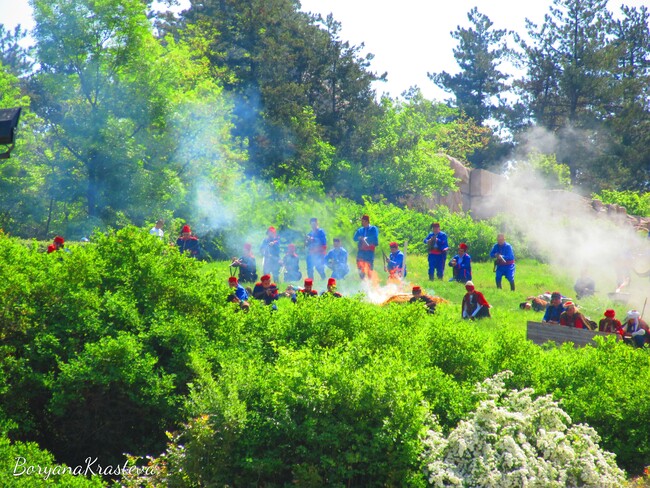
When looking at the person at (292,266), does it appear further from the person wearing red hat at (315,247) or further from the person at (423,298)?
the person at (423,298)

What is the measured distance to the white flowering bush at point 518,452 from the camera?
938cm

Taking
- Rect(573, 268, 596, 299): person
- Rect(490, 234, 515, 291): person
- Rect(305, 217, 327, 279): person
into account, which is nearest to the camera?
Rect(305, 217, 327, 279): person

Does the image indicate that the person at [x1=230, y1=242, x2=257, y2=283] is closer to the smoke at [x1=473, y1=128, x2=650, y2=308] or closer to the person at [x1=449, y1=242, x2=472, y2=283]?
the person at [x1=449, y1=242, x2=472, y2=283]

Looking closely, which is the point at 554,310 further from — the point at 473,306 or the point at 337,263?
the point at 337,263

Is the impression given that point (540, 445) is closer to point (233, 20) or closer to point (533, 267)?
point (533, 267)

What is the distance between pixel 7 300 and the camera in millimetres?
11609

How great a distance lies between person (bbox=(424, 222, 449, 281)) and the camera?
23328 millimetres

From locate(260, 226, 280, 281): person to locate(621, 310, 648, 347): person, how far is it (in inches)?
364

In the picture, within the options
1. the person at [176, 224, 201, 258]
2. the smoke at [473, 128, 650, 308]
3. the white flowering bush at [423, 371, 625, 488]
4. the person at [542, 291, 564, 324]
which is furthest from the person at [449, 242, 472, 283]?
the white flowering bush at [423, 371, 625, 488]

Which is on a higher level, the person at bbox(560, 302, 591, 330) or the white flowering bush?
the person at bbox(560, 302, 591, 330)

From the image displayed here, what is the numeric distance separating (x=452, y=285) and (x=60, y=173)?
14497 millimetres

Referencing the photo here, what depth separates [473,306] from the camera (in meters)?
18.5

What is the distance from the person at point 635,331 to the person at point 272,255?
926cm

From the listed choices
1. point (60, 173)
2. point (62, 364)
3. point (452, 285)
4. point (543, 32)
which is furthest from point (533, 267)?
point (543, 32)
